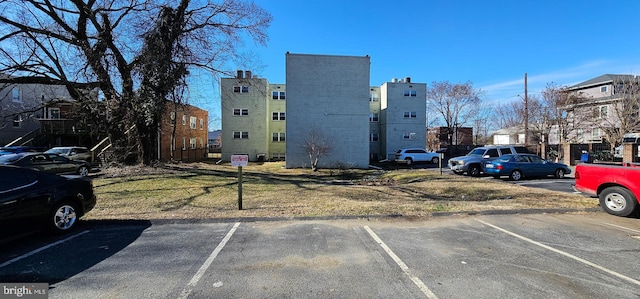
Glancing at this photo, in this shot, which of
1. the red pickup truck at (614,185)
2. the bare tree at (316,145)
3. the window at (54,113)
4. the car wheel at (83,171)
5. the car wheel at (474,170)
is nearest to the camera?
the red pickup truck at (614,185)

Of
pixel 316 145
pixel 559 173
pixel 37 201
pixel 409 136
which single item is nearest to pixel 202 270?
pixel 37 201

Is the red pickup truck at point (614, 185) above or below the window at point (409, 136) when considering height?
below

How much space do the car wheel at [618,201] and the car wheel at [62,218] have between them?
1191cm

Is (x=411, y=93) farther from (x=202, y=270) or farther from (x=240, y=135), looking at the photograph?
(x=202, y=270)

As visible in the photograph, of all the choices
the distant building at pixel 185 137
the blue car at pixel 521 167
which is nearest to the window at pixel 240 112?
the distant building at pixel 185 137

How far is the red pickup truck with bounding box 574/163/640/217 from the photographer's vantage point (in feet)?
22.9

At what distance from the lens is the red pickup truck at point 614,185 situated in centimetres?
699

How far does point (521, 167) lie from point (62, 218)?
59.7 feet

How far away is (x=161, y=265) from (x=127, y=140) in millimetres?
16402

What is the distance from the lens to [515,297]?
3379mm

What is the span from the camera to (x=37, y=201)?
→ 214 inches

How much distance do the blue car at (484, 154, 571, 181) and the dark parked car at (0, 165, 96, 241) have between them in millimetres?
16833

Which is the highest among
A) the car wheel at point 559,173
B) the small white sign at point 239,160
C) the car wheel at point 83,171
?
the small white sign at point 239,160

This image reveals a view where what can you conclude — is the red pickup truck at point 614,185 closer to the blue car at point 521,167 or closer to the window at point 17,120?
the blue car at point 521,167
